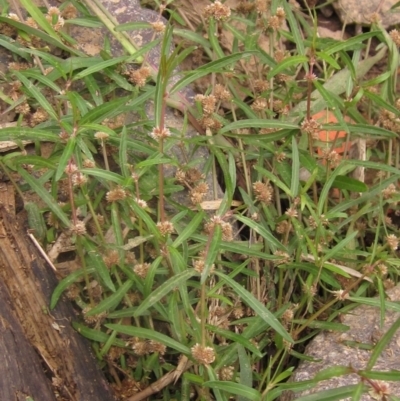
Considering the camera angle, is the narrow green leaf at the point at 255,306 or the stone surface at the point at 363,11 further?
the stone surface at the point at 363,11

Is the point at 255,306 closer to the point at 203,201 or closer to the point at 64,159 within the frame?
the point at 203,201

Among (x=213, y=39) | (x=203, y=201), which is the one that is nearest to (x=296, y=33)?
(x=213, y=39)

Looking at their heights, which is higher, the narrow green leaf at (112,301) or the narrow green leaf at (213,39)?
the narrow green leaf at (213,39)

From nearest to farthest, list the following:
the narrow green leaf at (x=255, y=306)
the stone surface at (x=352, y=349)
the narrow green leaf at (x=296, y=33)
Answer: the narrow green leaf at (x=255, y=306) → the stone surface at (x=352, y=349) → the narrow green leaf at (x=296, y=33)

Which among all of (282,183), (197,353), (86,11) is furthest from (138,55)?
(197,353)

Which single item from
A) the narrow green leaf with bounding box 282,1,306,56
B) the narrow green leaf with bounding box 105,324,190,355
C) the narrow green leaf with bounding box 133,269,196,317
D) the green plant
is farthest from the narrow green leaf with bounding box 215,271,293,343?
the narrow green leaf with bounding box 282,1,306,56

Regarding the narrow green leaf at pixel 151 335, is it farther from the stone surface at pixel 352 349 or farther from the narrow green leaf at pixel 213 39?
the narrow green leaf at pixel 213 39

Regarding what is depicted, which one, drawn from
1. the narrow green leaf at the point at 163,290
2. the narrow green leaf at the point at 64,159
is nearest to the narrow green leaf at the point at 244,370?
the narrow green leaf at the point at 163,290
